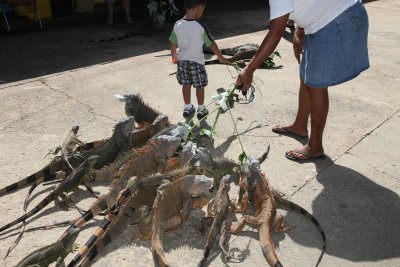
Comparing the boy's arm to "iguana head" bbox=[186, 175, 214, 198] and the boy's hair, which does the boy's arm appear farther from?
"iguana head" bbox=[186, 175, 214, 198]

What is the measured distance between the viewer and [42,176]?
142 inches

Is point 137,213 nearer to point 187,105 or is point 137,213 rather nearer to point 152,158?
point 152,158

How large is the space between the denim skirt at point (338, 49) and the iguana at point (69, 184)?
1938mm

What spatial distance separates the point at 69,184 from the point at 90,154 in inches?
18.6

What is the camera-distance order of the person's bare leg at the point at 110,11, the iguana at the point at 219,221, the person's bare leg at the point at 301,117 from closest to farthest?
the iguana at the point at 219,221, the person's bare leg at the point at 301,117, the person's bare leg at the point at 110,11

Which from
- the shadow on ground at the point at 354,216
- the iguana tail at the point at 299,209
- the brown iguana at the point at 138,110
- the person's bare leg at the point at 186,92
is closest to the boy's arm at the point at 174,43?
the person's bare leg at the point at 186,92

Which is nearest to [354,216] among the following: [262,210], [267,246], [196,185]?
[262,210]

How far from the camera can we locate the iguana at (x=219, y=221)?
2834 mm

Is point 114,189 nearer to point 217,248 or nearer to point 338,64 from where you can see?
point 217,248

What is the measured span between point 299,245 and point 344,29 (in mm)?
1734

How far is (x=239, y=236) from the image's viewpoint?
10.3ft

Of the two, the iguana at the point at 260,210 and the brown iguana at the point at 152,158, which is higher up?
the brown iguana at the point at 152,158

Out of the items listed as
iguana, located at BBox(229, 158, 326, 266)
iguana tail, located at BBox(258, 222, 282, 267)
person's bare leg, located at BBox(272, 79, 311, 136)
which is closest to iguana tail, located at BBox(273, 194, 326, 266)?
iguana, located at BBox(229, 158, 326, 266)

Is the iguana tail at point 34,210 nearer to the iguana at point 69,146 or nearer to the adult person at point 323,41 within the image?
the iguana at point 69,146
